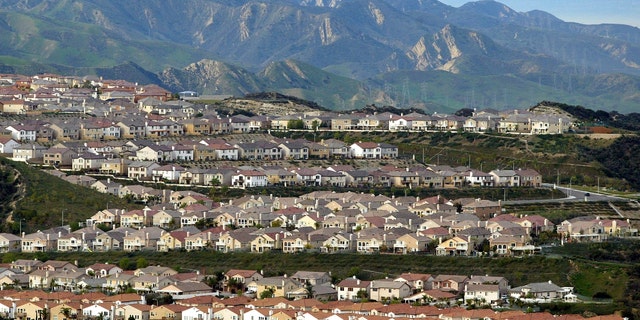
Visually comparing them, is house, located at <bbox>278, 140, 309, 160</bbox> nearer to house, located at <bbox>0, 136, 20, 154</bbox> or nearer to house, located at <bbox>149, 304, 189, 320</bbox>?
house, located at <bbox>0, 136, 20, 154</bbox>

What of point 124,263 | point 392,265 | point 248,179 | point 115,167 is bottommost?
point 124,263

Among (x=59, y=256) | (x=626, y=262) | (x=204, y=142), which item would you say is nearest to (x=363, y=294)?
(x=626, y=262)

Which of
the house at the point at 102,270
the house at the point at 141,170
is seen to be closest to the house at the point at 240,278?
the house at the point at 102,270

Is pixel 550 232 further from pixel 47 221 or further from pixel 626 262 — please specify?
pixel 47 221

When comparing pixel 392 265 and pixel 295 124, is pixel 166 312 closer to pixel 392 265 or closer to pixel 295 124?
pixel 392 265

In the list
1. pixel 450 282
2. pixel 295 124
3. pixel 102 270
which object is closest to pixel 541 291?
pixel 450 282

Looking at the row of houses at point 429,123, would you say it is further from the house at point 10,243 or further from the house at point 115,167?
the house at point 10,243
